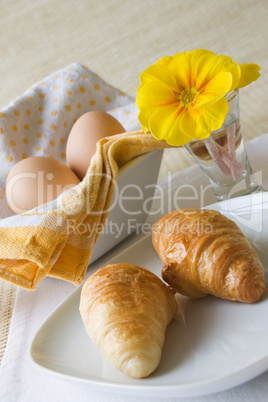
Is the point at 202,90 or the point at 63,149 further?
the point at 63,149

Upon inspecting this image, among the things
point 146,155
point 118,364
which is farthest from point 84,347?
point 146,155

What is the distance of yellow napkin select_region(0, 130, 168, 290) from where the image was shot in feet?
2.04

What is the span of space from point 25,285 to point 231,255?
0.90 feet

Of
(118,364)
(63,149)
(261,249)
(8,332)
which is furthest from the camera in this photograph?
(63,149)

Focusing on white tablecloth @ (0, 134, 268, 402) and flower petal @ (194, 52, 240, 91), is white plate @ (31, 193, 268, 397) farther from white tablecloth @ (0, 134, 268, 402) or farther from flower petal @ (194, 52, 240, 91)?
flower petal @ (194, 52, 240, 91)

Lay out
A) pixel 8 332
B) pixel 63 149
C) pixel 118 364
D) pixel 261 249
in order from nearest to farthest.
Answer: pixel 118 364 < pixel 261 249 < pixel 8 332 < pixel 63 149

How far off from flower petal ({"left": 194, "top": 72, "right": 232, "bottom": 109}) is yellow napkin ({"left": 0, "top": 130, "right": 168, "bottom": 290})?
0.55 feet

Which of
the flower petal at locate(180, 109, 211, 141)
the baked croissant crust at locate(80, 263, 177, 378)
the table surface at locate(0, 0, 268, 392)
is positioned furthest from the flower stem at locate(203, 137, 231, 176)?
the table surface at locate(0, 0, 268, 392)

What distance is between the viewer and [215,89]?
0.56m

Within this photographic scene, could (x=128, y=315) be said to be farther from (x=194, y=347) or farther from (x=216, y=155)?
(x=216, y=155)

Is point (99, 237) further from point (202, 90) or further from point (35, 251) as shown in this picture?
point (202, 90)

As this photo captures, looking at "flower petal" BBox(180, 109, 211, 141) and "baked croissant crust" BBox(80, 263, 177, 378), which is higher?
"flower petal" BBox(180, 109, 211, 141)

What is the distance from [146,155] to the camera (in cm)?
72

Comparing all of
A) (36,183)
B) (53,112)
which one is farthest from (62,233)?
(53,112)
